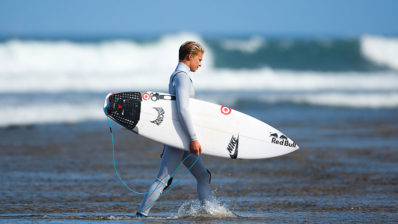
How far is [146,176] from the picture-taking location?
277 inches

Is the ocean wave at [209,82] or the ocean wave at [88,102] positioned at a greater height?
the ocean wave at [209,82]

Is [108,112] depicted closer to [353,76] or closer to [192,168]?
[192,168]

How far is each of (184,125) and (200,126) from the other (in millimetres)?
512

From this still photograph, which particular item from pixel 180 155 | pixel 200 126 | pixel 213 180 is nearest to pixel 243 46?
pixel 213 180

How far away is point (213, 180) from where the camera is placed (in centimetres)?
688

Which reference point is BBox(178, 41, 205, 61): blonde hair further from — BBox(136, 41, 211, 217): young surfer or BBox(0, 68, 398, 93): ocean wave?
BBox(0, 68, 398, 93): ocean wave

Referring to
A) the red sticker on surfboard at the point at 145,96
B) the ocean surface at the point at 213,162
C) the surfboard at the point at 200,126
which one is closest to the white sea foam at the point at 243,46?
the ocean surface at the point at 213,162

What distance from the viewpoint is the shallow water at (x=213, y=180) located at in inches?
204

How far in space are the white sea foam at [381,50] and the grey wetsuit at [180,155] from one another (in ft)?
101

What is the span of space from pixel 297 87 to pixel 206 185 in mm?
17651

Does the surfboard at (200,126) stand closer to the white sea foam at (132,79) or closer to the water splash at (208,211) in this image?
the water splash at (208,211)

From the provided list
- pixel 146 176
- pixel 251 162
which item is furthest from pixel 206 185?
pixel 251 162

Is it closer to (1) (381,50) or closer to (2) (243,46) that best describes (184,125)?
(2) (243,46)

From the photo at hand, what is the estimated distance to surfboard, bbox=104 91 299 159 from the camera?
16.2 ft
